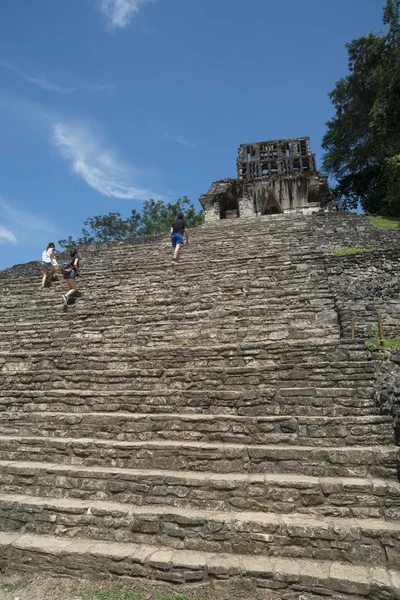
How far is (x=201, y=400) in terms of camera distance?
14.9 ft

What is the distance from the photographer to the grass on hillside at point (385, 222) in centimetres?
1149

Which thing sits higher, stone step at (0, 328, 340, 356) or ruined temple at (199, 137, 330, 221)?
ruined temple at (199, 137, 330, 221)

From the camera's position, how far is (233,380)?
4711 mm

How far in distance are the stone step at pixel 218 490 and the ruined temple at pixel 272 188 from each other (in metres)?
18.9

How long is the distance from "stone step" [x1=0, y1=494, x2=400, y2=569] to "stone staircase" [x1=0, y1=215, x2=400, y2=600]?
12 millimetres

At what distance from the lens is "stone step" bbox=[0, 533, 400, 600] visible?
2787 mm

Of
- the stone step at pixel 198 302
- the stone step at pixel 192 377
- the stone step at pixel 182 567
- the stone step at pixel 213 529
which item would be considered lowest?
the stone step at pixel 182 567

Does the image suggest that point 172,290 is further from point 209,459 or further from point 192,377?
point 209,459

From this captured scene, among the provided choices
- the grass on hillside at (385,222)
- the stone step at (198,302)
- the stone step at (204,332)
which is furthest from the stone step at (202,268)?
the grass on hillside at (385,222)

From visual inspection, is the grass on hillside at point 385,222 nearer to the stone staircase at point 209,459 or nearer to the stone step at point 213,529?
the stone staircase at point 209,459

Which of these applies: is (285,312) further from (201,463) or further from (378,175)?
(378,175)

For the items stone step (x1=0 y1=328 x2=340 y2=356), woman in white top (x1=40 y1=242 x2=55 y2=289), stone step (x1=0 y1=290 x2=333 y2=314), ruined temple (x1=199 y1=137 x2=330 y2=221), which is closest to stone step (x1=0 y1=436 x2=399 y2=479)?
stone step (x1=0 y1=328 x2=340 y2=356)

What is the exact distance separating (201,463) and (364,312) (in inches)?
158

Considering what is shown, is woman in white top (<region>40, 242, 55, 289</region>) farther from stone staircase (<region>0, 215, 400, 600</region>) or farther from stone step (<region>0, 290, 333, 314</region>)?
stone staircase (<region>0, 215, 400, 600</region>)
